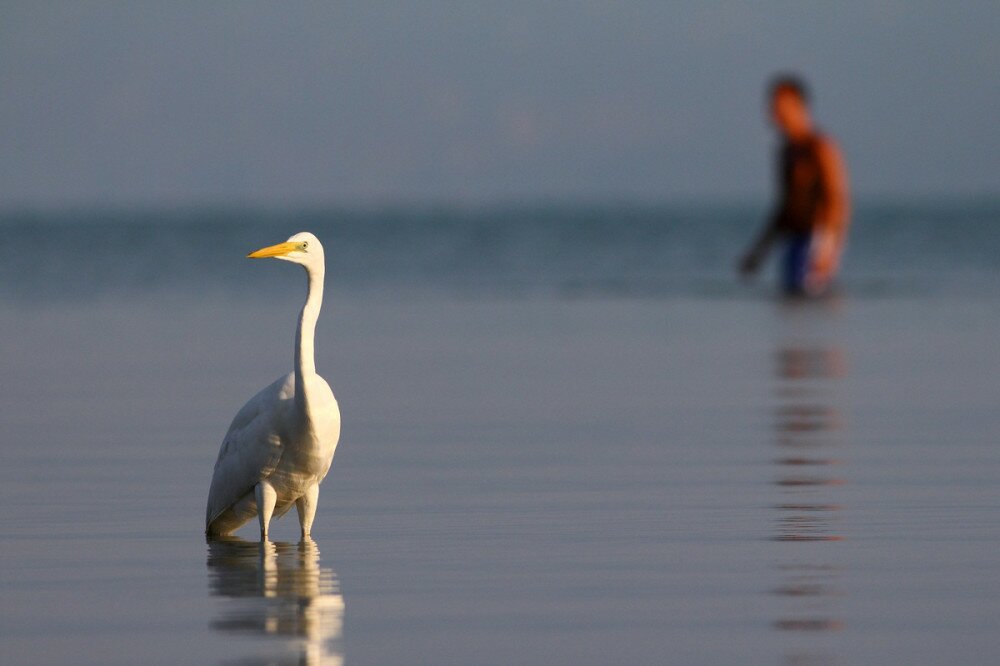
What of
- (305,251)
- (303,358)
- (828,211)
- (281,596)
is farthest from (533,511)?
(828,211)

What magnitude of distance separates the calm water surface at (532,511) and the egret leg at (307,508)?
0.16 m

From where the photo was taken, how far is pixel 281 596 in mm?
6426

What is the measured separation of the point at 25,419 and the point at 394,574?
584 centimetres

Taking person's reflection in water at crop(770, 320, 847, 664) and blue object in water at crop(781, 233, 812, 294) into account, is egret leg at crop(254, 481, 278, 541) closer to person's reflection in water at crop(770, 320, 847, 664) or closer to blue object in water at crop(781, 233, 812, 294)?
person's reflection in water at crop(770, 320, 847, 664)

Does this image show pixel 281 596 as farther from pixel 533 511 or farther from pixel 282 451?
pixel 533 511

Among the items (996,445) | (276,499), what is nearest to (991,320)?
(996,445)

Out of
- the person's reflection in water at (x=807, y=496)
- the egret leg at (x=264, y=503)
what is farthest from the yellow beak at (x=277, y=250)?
the person's reflection in water at (x=807, y=496)

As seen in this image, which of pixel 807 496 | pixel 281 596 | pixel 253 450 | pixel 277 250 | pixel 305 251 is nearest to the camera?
pixel 281 596

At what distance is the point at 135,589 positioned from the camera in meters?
6.54

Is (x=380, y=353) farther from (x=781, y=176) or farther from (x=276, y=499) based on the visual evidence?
(x=276, y=499)

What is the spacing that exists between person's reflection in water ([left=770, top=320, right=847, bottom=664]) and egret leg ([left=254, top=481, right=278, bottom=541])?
1942 mm

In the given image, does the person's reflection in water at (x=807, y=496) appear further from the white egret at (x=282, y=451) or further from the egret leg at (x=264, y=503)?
the egret leg at (x=264, y=503)

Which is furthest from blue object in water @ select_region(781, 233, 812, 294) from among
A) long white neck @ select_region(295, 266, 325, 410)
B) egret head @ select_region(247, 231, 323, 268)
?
long white neck @ select_region(295, 266, 325, 410)

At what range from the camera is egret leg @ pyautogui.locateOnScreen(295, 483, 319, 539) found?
7.66 metres
